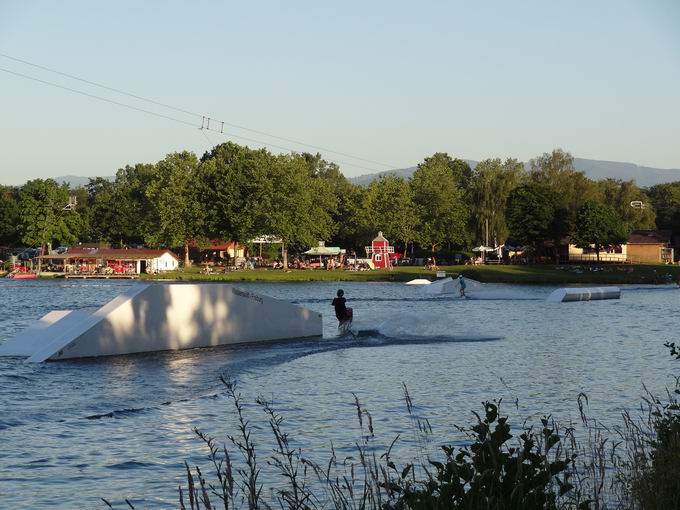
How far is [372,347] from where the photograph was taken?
36312 millimetres

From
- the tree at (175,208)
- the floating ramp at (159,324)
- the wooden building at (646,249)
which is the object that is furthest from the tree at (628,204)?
the floating ramp at (159,324)

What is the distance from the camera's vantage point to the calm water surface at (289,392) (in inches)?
609

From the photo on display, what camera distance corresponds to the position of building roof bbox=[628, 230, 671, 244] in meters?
164

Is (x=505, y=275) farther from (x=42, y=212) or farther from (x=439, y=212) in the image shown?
(x=42, y=212)

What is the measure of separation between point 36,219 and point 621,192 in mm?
98010

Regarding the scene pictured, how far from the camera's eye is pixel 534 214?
138000mm

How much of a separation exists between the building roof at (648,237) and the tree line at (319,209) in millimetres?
3282

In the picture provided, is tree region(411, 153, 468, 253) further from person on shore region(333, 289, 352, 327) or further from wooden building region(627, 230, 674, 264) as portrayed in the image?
person on shore region(333, 289, 352, 327)

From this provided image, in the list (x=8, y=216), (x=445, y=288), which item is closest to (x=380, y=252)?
(x=445, y=288)

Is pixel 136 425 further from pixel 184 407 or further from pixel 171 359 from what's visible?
pixel 171 359

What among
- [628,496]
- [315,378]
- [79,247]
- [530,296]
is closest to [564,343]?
[315,378]

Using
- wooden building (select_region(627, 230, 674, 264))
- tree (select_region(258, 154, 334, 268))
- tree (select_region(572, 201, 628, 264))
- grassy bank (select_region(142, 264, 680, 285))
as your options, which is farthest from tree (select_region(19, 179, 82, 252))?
wooden building (select_region(627, 230, 674, 264))

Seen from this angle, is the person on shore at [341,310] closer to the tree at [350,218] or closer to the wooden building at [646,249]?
the tree at [350,218]

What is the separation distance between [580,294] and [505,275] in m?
38.3
